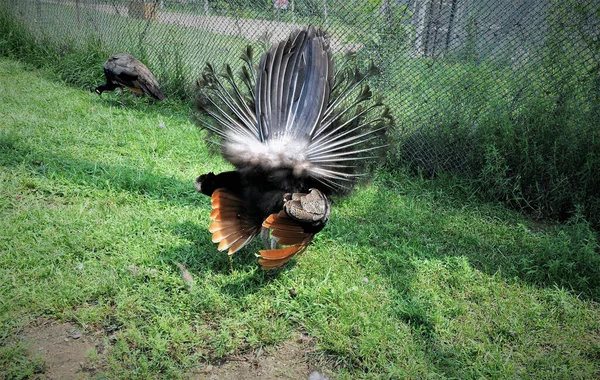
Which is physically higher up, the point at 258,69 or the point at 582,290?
the point at 258,69

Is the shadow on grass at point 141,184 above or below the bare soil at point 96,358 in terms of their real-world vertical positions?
above

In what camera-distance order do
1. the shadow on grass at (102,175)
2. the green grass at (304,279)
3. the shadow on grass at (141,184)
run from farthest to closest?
the shadow on grass at (102,175) < the shadow on grass at (141,184) < the green grass at (304,279)

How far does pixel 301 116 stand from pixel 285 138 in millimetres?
226

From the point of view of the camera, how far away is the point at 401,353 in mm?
2705

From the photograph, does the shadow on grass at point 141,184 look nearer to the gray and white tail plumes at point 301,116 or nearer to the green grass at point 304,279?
the green grass at point 304,279

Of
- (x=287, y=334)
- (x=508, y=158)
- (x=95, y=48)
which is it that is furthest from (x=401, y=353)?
(x=95, y=48)

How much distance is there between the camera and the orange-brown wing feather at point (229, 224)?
3139mm

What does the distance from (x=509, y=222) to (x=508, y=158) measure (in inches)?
25.7

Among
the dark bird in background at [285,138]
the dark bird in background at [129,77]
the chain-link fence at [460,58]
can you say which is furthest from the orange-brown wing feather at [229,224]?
the dark bird in background at [129,77]

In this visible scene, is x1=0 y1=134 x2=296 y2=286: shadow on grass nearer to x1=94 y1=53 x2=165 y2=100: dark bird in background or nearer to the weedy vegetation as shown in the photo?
the weedy vegetation

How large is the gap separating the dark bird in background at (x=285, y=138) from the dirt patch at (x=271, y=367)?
558mm

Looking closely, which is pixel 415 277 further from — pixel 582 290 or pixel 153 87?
pixel 153 87

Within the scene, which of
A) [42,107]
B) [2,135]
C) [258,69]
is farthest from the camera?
[42,107]

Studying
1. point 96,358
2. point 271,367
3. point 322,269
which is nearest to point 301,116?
point 322,269
